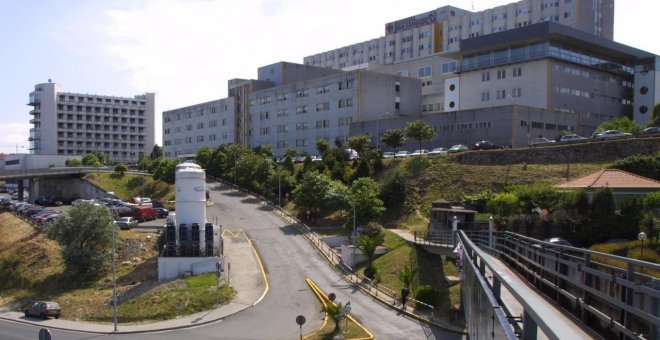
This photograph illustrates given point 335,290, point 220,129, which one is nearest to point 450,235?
point 335,290

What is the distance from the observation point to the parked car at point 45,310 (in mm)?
34094

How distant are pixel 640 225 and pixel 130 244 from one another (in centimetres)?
3786

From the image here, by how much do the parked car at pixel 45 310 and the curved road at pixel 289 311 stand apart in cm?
141

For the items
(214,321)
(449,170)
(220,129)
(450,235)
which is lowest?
(214,321)

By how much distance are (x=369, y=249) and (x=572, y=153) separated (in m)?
26.5

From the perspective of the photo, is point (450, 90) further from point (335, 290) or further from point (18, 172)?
point (18, 172)

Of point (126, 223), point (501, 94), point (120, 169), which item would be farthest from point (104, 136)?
point (501, 94)

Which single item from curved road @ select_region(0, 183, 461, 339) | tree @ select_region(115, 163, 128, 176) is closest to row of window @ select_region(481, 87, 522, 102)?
curved road @ select_region(0, 183, 461, 339)

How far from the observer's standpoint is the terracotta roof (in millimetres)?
37344

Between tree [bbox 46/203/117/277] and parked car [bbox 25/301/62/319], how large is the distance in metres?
6.84

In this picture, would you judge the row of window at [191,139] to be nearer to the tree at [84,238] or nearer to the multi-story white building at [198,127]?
the multi-story white building at [198,127]

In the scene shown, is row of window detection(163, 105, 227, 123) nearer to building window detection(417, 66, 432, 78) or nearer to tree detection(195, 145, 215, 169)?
tree detection(195, 145, 215, 169)

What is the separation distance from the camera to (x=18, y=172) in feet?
278

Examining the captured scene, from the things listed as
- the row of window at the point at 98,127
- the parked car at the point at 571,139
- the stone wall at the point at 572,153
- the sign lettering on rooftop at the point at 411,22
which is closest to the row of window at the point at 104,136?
the row of window at the point at 98,127
